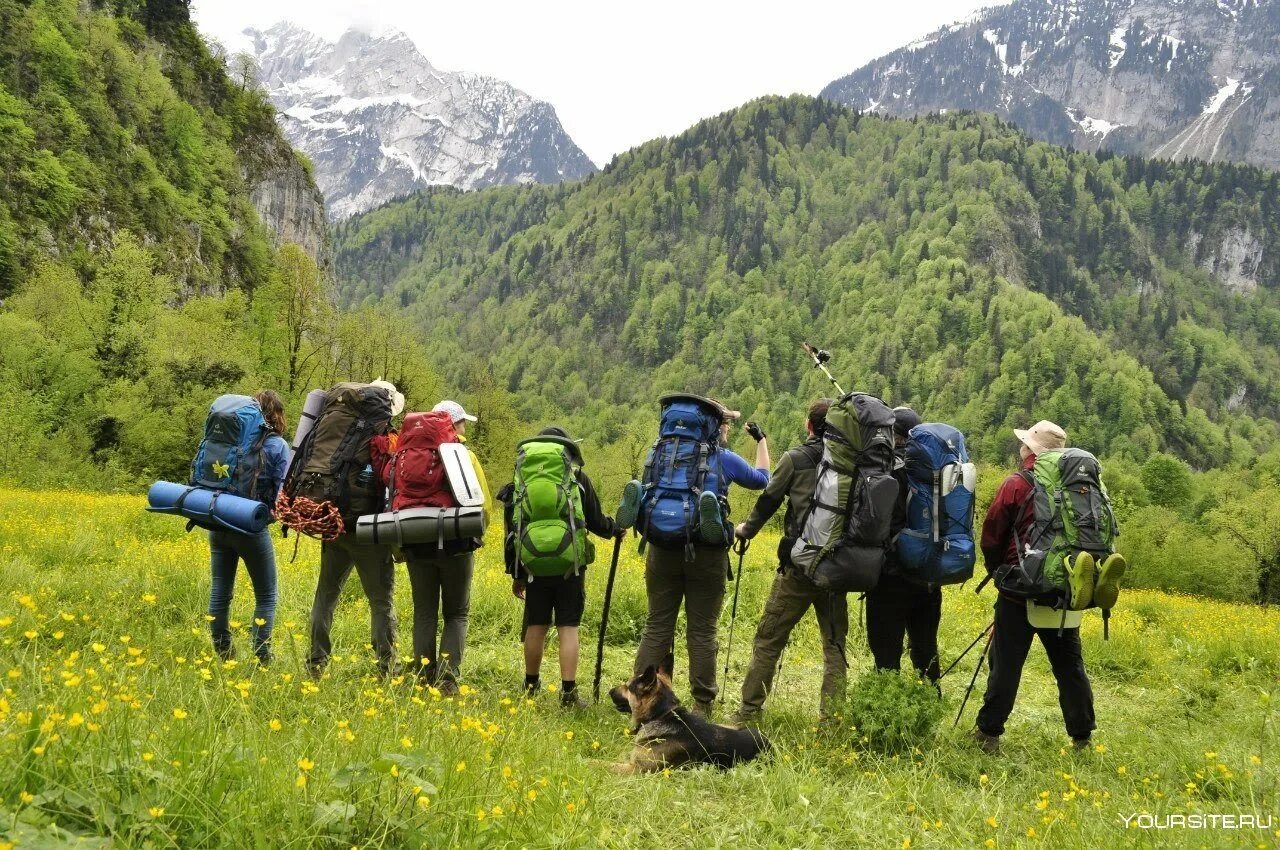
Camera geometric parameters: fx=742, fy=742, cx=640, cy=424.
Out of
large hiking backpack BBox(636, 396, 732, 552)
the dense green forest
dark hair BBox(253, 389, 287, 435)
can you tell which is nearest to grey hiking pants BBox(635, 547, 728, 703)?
large hiking backpack BBox(636, 396, 732, 552)

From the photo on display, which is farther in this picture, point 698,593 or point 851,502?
point 698,593

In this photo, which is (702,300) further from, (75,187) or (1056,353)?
(75,187)

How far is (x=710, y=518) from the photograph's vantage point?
5.36 m

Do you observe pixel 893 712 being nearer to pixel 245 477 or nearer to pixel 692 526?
pixel 692 526

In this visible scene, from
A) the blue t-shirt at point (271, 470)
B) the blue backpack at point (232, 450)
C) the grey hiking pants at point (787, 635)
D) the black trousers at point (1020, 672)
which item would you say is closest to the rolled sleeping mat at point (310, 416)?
the blue t-shirt at point (271, 470)

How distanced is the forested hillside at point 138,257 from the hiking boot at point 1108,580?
25522 mm

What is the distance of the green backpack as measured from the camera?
5434mm

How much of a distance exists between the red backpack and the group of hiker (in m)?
0.02

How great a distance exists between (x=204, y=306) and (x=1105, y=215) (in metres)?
201

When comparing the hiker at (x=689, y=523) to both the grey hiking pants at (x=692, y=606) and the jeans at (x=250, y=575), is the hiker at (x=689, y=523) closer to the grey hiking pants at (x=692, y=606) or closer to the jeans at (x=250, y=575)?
the grey hiking pants at (x=692, y=606)

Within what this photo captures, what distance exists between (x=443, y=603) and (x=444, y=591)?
94 millimetres

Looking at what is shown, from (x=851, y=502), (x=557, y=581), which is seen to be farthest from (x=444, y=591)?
(x=851, y=502)

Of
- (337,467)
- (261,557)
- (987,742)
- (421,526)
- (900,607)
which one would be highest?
(337,467)

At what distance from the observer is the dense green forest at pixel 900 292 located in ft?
369
